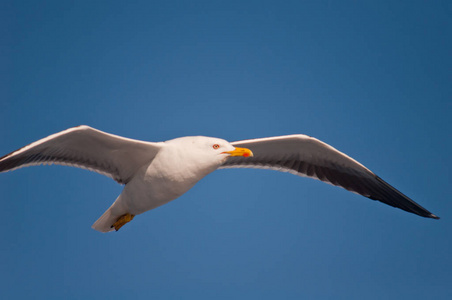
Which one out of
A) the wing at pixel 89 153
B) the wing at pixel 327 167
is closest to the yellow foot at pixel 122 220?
the wing at pixel 89 153

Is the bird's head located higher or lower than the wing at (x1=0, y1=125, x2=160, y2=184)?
higher

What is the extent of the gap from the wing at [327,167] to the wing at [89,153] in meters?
2.16

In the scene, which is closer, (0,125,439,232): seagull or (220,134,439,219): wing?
(0,125,439,232): seagull

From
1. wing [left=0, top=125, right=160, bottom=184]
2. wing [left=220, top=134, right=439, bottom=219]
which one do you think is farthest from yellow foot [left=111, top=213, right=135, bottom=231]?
wing [left=220, top=134, right=439, bottom=219]

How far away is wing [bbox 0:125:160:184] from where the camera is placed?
8.41m

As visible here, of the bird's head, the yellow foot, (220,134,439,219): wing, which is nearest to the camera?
the bird's head

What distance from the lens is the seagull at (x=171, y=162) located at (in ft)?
27.6

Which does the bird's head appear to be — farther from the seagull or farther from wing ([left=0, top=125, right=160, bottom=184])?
wing ([left=0, top=125, right=160, bottom=184])

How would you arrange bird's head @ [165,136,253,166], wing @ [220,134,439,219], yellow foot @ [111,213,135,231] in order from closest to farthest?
1. bird's head @ [165,136,253,166]
2. yellow foot @ [111,213,135,231]
3. wing @ [220,134,439,219]

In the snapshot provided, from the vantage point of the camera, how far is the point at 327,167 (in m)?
10.8

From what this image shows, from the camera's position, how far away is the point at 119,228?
9.67 metres

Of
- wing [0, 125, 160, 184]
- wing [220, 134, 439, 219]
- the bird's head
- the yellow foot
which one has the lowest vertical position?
the yellow foot

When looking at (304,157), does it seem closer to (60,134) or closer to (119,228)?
(119,228)

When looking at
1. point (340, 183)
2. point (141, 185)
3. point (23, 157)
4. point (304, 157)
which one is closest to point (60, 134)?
point (23, 157)
